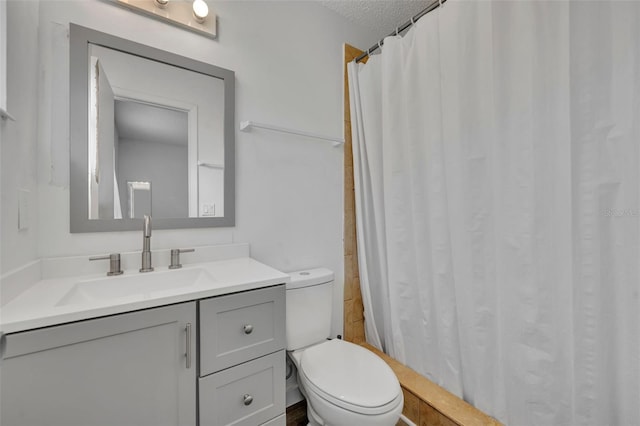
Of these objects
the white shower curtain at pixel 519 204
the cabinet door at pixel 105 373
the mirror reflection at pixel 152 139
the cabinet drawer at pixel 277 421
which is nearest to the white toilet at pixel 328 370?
the cabinet drawer at pixel 277 421

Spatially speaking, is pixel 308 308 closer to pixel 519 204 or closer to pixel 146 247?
pixel 146 247

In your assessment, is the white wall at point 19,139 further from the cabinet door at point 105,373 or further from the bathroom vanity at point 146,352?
the cabinet door at point 105,373

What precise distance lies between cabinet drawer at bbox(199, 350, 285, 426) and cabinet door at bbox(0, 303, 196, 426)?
49mm

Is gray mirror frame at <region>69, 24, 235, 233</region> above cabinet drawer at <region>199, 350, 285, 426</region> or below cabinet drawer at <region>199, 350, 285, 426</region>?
above

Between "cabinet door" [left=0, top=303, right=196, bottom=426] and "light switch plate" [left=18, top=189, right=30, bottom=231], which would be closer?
"cabinet door" [left=0, top=303, right=196, bottom=426]

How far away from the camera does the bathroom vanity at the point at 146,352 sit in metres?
0.69

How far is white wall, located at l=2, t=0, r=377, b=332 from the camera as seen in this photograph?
1.08m

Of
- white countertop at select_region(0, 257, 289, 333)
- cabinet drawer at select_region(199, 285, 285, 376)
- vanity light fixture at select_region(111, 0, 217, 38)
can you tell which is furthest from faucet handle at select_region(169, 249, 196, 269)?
vanity light fixture at select_region(111, 0, 217, 38)

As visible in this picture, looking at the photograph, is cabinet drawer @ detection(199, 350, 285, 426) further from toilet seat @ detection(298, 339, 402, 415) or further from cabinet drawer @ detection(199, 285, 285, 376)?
toilet seat @ detection(298, 339, 402, 415)

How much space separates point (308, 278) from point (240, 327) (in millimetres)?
560

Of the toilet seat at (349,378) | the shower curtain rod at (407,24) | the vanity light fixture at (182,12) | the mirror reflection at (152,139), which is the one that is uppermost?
the shower curtain rod at (407,24)

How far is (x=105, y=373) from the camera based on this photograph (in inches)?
30.2

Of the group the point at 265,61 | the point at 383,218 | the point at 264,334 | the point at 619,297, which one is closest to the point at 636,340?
the point at 619,297

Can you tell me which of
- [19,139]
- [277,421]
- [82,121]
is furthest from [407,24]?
[277,421]
